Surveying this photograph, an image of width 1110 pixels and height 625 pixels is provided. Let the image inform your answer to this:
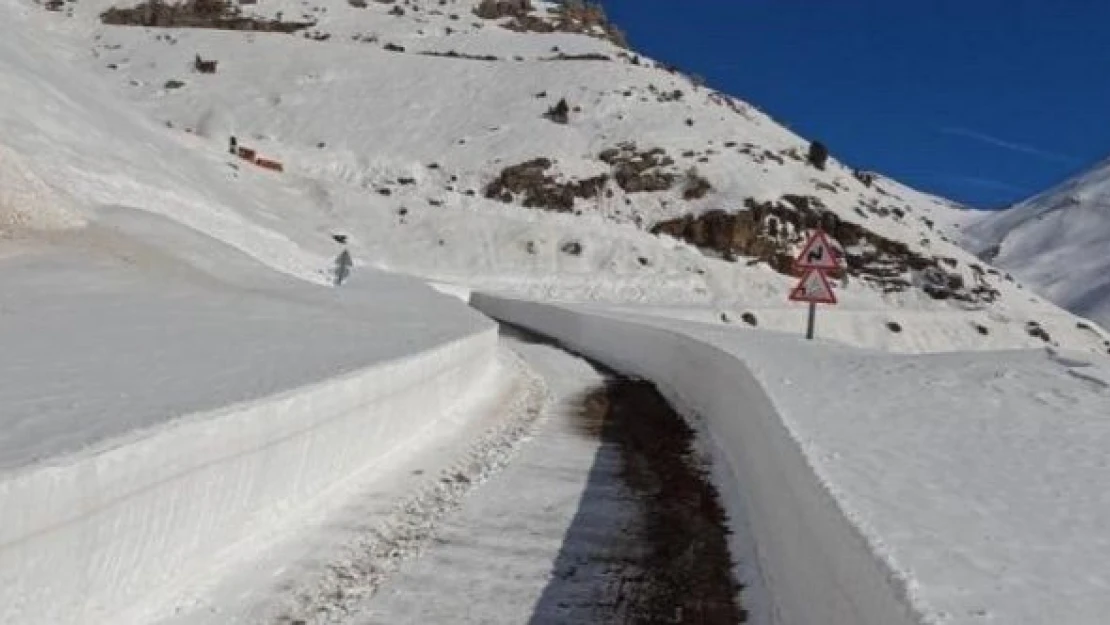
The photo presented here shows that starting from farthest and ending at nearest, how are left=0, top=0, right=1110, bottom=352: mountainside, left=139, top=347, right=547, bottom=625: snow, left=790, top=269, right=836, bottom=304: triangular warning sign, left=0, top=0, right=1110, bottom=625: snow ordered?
left=0, top=0, right=1110, bottom=352: mountainside → left=790, top=269, right=836, bottom=304: triangular warning sign → left=139, top=347, right=547, bottom=625: snow → left=0, top=0, right=1110, bottom=625: snow

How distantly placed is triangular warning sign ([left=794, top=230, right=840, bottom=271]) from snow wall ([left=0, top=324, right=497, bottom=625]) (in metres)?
7.77

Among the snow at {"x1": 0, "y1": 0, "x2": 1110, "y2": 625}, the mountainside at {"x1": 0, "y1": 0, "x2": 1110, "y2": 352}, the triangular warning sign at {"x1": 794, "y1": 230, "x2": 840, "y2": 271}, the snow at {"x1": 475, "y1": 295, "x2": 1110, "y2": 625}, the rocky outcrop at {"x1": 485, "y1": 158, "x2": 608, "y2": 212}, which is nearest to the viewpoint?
the snow at {"x1": 475, "y1": 295, "x2": 1110, "y2": 625}

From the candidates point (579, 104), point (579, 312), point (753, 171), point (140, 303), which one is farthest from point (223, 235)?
point (579, 104)

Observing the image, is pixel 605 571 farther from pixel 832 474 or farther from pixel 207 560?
pixel 207 560

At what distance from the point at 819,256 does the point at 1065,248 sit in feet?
538

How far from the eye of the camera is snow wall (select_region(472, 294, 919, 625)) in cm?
465

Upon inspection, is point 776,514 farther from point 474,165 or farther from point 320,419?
point 474,165

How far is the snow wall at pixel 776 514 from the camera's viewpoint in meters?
4.65

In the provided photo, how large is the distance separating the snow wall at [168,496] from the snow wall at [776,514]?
3.12 metres

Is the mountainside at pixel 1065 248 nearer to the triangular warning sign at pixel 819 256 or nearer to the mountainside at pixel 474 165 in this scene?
the mountainside at pixel 474 165

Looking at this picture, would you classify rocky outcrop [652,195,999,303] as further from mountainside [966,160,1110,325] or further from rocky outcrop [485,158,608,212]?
mountainside [966,160,1110,325]

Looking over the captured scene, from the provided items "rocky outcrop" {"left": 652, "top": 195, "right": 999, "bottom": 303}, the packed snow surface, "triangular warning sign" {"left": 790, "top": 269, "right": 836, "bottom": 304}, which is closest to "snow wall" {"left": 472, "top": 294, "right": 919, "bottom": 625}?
"triangular warning sign" {"left": 790, "top": 269, "right": 836, "bottom": 304}

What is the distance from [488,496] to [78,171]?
20.7 m

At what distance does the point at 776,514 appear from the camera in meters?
7.40
